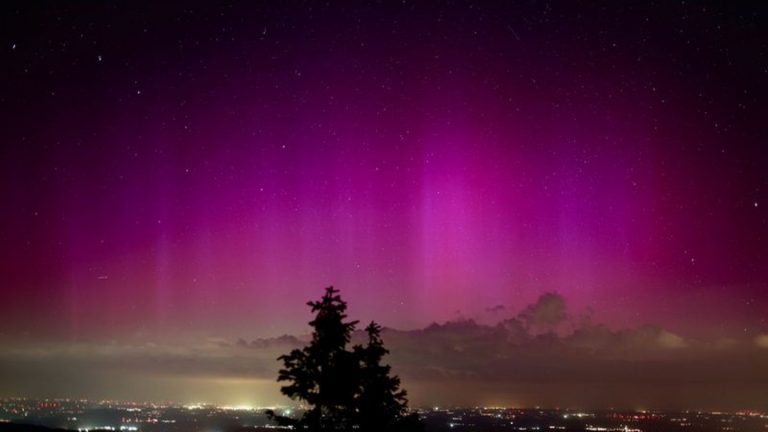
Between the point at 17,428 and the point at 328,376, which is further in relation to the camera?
the point at 17,428

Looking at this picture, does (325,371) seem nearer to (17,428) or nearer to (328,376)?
(328,376)

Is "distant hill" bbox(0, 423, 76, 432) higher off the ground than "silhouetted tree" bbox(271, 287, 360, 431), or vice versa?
"silhouetted tree" bbox(271, 287, 360, 431)

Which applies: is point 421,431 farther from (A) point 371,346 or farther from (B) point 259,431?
(B) point 259,431

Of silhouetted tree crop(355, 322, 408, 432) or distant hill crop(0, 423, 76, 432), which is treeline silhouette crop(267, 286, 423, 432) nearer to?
silhouetted tree crop(355, 322, 408, 432)

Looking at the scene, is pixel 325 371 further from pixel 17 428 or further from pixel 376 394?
pixel 17 428

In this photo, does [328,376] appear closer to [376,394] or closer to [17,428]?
[376,394]

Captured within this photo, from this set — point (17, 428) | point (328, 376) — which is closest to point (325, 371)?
point (328, 376)

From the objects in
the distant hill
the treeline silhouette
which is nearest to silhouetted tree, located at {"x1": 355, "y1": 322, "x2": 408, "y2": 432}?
the treeline silhouette

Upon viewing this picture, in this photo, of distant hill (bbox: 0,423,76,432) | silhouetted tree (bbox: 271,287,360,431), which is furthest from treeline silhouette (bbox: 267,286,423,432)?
distant hill (bbox: 0,423,76,432)

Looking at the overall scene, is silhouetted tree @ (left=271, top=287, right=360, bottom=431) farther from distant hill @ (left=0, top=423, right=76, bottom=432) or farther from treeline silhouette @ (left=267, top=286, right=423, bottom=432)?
distant hill @ (left=0, top=423, right=76, bottom=432)

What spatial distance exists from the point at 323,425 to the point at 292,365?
5.70ft

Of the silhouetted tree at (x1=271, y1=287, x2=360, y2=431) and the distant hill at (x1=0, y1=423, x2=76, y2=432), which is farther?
the distant hill at (x1=0, y1=423, x2=76, y2=432)

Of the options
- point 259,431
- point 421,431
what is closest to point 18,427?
point 421,431

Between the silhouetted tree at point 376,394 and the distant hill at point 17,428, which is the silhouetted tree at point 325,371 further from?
the distant hill at point 17,428
